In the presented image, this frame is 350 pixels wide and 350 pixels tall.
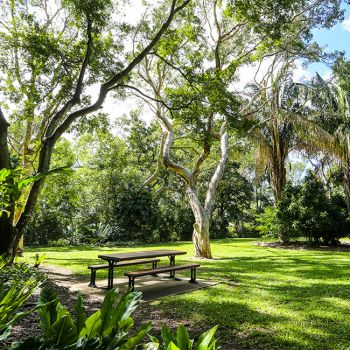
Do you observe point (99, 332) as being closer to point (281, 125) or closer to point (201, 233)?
point (201, 233)

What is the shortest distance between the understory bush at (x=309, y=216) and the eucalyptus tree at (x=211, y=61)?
538cm

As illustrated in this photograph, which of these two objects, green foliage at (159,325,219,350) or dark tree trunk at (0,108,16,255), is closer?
green foliage at (159,325,219,350)

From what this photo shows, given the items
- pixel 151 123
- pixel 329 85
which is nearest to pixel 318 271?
pixel 329 85

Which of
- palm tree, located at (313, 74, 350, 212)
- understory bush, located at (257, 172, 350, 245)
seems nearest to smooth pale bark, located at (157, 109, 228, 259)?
understory bush, located at (257, 172, 350, 245)

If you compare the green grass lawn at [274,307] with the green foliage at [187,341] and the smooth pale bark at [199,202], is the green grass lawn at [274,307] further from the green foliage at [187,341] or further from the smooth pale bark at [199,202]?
the green foliage at [187,341]

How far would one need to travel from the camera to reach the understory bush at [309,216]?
16.6m

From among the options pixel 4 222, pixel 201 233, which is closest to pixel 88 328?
pixel 4 222

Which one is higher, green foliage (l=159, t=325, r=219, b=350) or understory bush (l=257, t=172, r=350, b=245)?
understory bush (l=257, t=172, r=350, b=245)

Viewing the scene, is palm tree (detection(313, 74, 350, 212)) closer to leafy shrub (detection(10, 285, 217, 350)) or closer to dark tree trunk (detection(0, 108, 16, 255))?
dark tree trunk (detection(0, 108, 16, 255))

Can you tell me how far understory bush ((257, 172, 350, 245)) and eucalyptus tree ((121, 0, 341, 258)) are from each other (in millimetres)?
5381

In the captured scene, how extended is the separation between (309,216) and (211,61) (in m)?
8.83

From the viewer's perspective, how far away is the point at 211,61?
14.4 meters

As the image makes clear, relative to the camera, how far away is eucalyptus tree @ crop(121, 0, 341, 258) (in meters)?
9.01

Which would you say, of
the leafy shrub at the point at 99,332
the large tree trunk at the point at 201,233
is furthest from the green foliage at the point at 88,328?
the large tree trunk at the point at 201,233
